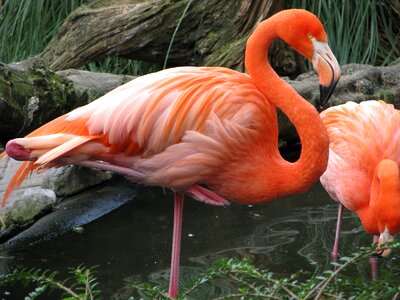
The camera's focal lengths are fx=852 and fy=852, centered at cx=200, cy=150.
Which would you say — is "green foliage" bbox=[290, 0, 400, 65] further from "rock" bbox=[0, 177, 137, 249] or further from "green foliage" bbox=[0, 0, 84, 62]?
"rock" bbox=[0, 177, 137, 249]

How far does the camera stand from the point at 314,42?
11.5 ft

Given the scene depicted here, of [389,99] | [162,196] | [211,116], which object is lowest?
[162,196]

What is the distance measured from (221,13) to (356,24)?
48.1 inches

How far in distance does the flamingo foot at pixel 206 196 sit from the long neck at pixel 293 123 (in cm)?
24

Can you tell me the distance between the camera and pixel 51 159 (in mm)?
3354

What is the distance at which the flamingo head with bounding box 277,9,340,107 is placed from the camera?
11.4ft

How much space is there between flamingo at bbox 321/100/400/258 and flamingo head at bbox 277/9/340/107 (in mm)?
819

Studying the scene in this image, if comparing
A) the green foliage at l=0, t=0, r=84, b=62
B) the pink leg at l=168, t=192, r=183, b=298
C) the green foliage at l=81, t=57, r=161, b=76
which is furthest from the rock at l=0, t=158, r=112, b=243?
the green foliage at l=0, t=0, r=84, b=62

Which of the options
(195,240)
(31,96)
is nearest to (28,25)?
(31,96)

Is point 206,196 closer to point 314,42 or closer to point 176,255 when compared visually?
point 176,255

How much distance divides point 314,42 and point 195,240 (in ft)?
5.24

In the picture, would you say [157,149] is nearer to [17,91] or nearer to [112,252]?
[112,252]

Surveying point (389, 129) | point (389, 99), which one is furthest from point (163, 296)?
point (389, 99)

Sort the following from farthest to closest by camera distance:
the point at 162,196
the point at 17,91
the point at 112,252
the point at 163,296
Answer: the point at 162,196, the point at 17,91, the point at 112,252, the point at 163,296
